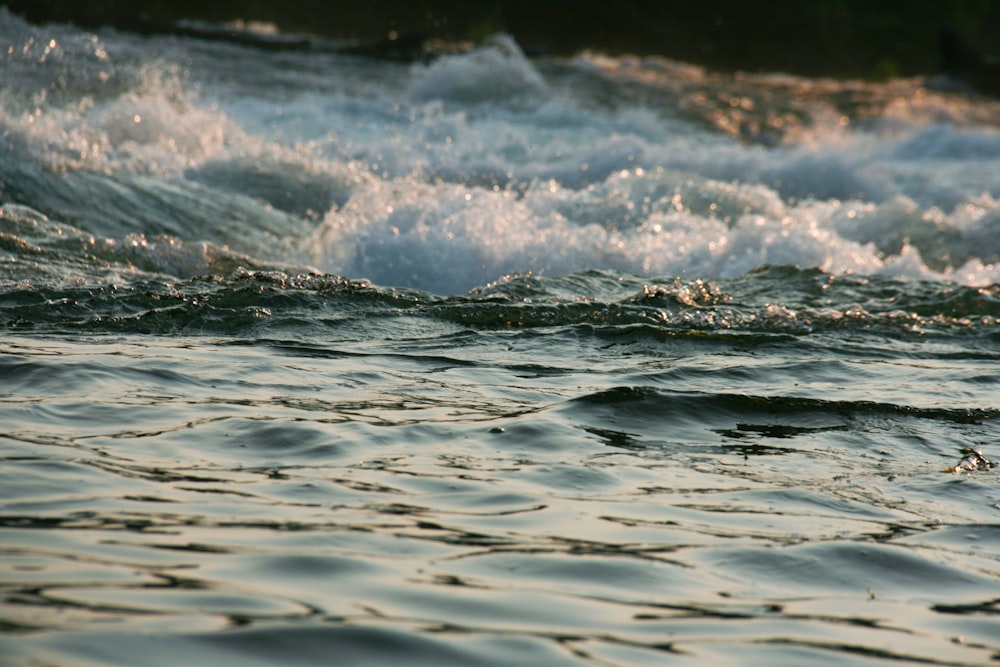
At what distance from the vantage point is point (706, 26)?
91.6ft

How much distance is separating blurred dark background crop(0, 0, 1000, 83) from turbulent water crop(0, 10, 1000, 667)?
12.4m

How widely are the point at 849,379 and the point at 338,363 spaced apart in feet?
7.02

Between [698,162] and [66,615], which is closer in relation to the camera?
[66,615]

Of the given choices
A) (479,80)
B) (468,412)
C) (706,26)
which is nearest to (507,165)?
(479,80)

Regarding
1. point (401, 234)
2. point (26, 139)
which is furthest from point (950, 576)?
point (26, 139)

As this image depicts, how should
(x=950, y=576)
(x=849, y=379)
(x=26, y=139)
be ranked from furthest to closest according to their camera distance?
(x=26, y=139) < (x=849, y=379) < (x=950, y=576)

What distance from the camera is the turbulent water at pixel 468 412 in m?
2.49

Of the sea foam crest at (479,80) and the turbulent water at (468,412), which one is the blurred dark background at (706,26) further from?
the turbulent water at (468,412)

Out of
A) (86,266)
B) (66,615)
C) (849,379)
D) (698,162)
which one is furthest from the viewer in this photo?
(698,162)

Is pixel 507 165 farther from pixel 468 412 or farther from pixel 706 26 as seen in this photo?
pixel 706 26

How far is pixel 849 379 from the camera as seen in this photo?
5527 mm

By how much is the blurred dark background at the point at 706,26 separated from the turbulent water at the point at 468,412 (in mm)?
12368

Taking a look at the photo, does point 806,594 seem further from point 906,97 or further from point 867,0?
point 867,0

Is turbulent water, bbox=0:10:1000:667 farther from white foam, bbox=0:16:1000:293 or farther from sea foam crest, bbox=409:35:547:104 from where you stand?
sea foam crest, bbox=409:35:547:104
